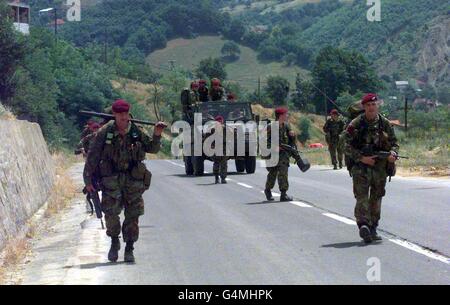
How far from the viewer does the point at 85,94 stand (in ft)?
187

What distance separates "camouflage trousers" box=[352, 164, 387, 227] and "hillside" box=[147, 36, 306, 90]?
122 metres

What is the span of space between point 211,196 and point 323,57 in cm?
6759

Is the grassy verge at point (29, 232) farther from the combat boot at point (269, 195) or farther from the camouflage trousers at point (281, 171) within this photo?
the camouflage trousers at point (281, 171)

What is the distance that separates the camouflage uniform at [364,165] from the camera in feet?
39.4

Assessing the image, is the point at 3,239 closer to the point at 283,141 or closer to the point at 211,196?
the point at 283,141

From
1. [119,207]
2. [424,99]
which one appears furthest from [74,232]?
[424,99]

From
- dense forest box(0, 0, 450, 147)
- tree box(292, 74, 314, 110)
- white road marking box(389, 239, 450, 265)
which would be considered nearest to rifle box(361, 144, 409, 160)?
white road marking box(389, 239, 450, 265)

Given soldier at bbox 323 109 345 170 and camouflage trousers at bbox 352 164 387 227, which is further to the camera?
soldier at bbox 323 109 345 170

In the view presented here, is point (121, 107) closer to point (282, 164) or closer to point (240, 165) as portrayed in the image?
point (282, 164)

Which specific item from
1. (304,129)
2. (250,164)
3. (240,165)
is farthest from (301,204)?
(304,129)

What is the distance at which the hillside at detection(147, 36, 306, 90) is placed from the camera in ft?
476

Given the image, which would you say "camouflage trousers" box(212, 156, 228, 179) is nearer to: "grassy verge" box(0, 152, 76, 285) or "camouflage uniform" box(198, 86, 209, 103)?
"grassy verge" box(0, 152, 76, 285)

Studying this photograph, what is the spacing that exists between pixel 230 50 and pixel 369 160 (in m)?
147

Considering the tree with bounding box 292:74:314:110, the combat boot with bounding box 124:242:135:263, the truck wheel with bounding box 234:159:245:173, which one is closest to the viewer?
the combat boot with bounding box 124:242:135:263
